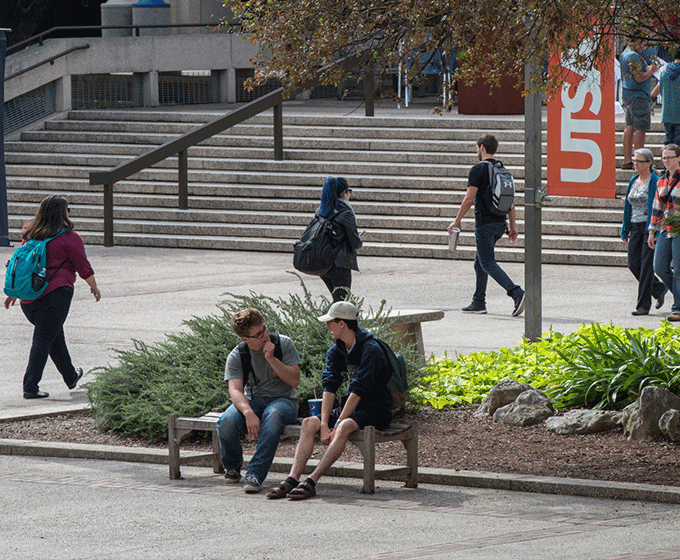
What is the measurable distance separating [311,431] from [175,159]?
51.3 ft

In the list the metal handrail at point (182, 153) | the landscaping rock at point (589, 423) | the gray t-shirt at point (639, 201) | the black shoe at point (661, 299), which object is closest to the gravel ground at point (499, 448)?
the landscaping rock at point (589, 423)

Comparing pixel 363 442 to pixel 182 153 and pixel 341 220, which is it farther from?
pixel 182 153

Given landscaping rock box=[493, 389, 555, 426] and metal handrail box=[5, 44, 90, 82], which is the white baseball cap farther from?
metal handrail box=[5, 44, 90, 82]

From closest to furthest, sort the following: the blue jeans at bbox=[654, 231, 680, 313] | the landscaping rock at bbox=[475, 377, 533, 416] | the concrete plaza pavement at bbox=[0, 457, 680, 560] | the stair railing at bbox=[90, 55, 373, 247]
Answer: the concrete plaza pavement at bbox=[0, 457, 680, 560] < the landscaping rock at bbox=[475, 377, 533, 416] < the blue jeans at bbox=[654, 231, 680, 313] < the stair railing at bbox=[90, 55, 373, 247]

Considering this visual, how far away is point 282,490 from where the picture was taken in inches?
297

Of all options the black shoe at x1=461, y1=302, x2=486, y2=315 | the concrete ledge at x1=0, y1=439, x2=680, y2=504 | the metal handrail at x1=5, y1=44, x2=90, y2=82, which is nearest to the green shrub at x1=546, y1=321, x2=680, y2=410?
the concrete ledge at x1=0, y1=439, x2=680, y2=504

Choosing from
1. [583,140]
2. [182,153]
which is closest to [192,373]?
[583,140]

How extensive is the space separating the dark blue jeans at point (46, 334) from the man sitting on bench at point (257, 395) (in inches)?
117

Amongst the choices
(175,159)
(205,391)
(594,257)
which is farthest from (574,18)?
(175,159)

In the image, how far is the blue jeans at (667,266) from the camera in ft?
42.3

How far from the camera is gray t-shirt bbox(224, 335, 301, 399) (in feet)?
26.4

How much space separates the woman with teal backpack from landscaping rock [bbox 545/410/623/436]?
4.08m

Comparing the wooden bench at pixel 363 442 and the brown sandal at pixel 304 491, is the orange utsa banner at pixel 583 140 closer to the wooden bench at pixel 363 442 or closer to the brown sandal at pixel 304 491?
the wooden bench at pixel 363 442

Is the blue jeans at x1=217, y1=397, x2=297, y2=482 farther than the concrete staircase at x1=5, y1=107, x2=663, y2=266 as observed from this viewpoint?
No
